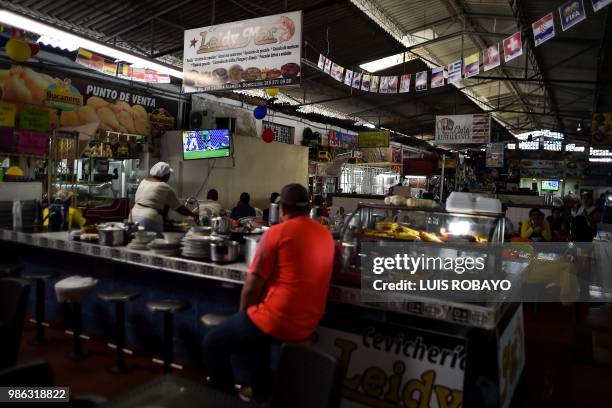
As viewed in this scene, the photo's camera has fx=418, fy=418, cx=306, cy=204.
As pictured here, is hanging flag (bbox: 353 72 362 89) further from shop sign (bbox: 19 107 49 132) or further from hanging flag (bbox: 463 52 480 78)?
shop sign (bbox: 19 107 49 132)

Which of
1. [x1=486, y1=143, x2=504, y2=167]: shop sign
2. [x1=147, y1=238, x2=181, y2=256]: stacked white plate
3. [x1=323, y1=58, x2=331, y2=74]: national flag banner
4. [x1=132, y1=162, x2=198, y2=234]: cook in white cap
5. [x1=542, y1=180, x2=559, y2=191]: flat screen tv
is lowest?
[x1=147, y1=238, x2=181, y2=256]: stacked white plate

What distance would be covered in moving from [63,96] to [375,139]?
9.22 metres

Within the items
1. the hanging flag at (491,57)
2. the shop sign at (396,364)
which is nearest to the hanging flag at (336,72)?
the hanging flag at (491,57)

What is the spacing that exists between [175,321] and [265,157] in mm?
7039

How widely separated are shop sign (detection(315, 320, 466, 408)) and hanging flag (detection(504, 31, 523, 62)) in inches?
176

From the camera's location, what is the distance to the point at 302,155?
1204cm

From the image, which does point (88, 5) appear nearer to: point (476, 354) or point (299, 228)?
point (299, 228)

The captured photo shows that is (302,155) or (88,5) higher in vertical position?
(88,5)

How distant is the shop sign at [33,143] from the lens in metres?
6.79

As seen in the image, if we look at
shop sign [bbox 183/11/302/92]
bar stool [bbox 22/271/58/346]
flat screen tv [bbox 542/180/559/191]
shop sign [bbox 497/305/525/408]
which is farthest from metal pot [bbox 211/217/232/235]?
flat screen tv [bbox 542/180/559/191]

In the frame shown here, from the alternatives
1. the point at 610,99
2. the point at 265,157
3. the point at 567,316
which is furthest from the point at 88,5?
the point at 610,99

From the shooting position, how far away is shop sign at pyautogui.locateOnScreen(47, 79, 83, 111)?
730 centimetres

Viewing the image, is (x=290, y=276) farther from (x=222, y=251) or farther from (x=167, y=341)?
(x=167, y=341)

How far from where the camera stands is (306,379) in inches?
66.7
